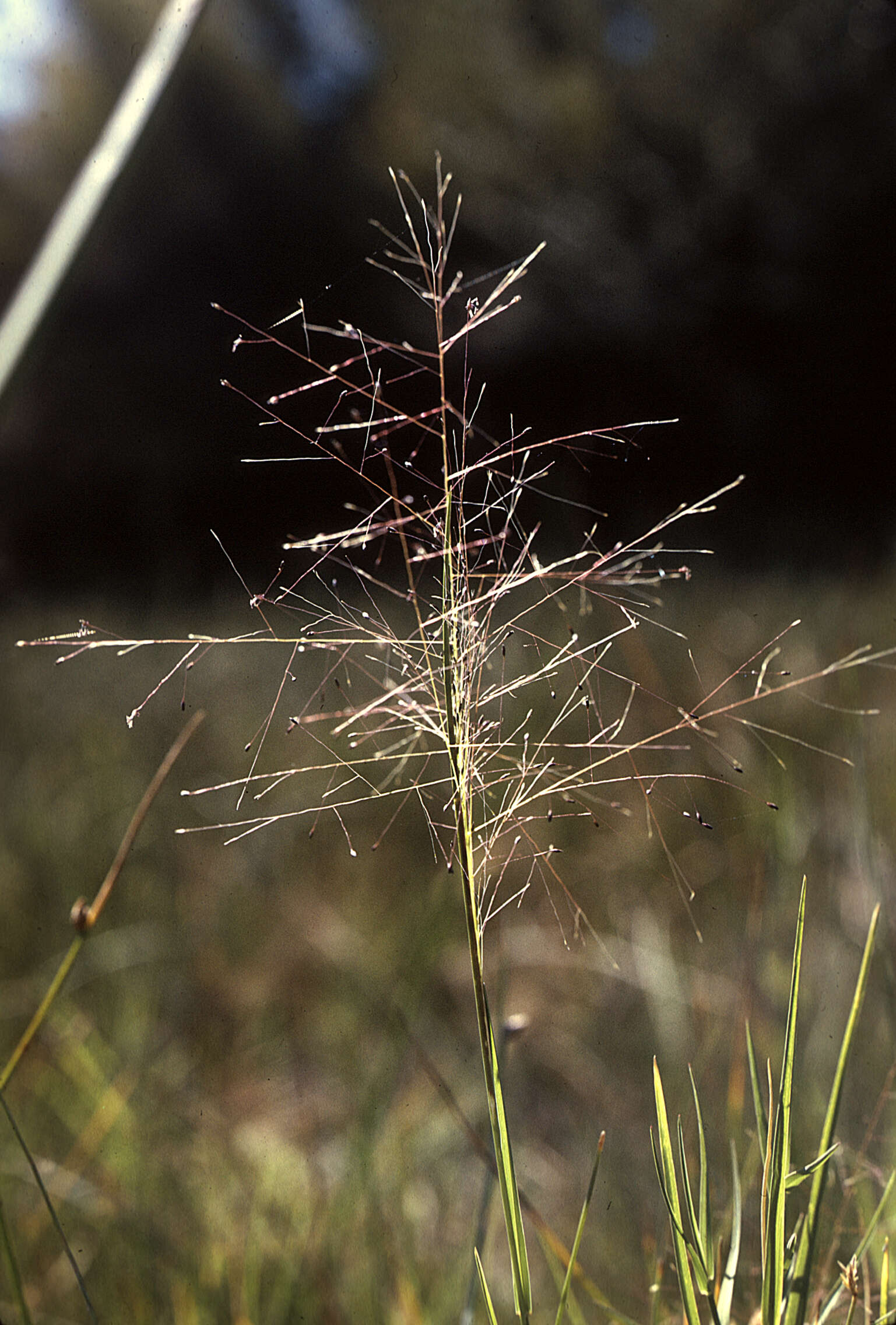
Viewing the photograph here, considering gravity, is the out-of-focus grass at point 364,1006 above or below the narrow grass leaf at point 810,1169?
below

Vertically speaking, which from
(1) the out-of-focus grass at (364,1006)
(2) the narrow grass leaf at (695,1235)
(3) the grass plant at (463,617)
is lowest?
(1) the out-of-focus grass at (364,1006)

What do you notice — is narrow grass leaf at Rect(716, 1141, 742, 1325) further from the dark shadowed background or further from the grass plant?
the dark shadowed background

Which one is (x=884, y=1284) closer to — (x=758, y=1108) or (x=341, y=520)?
(x=758, y=1108)

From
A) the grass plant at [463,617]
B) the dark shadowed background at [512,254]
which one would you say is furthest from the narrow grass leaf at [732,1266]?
the dark shadowed background at [512,254]

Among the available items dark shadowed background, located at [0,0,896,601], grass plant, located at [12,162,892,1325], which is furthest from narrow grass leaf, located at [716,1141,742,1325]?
dark shadowed background, located at [0,0,896,601]

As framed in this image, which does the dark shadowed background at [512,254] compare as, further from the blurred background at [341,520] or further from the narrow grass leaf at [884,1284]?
the narrow grass leaf at [884,1284]

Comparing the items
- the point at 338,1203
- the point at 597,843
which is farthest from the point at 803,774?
the point at 338,1203

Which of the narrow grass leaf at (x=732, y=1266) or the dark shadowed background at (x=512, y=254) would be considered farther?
the dark shadowed background at (x=512, y=254)

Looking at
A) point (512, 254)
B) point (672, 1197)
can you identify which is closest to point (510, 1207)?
point (672, 1197)

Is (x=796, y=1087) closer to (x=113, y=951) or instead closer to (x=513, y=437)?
(x=513, y=437)
